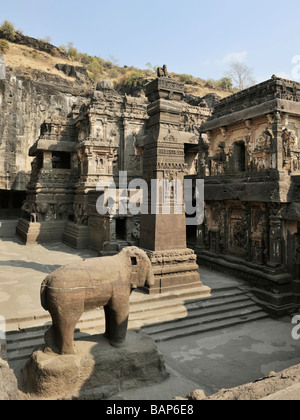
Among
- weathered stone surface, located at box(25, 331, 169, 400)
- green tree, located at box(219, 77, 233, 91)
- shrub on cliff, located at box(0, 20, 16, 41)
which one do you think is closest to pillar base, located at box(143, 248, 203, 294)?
weathered stone surface, located at box(25, 331, 169, 400)

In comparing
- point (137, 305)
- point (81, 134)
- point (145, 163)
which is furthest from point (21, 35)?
point (137, 305)

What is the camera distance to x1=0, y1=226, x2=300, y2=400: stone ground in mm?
5281

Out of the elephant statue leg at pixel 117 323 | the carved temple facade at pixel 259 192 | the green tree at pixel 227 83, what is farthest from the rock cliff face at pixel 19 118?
the green tree at pixel 227 83

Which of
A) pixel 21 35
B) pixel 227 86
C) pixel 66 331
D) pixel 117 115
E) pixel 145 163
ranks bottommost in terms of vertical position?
pixel 66 331

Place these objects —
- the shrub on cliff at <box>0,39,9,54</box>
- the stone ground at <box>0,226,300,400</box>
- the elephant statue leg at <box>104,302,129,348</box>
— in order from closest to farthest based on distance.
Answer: the elephant statue leg at <box>104,302,129,348</box>
the stone ground at <box>0,226,300,400</box>
the shrub on cliff at <box>0,39,9,54</box>

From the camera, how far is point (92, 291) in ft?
15.7

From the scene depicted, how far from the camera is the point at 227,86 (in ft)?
167

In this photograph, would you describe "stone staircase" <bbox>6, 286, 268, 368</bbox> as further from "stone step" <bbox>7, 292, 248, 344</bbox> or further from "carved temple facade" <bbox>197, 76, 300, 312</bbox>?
"carved temple facade" <bbox>197, 76, 300, 312</bbox>

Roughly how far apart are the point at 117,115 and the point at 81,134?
2.56m

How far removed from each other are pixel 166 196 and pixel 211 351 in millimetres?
4202

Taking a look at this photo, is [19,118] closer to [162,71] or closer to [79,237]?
[79,237]

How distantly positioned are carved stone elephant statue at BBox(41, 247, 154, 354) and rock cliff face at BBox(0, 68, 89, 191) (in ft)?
75.2

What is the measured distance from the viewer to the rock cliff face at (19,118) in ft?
83.7

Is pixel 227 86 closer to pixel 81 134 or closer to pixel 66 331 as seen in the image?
pixel 81 134
